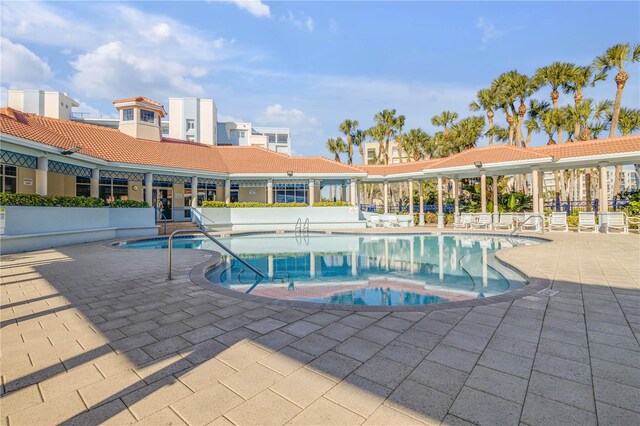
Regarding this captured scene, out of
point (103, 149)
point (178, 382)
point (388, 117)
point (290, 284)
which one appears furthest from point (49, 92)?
point (178, 382)

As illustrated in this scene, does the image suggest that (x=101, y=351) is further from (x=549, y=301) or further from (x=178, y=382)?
(x=549, y=301)

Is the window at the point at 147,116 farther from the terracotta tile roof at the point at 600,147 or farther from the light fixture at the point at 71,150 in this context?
the terracotta tile roof at the point at 600,147

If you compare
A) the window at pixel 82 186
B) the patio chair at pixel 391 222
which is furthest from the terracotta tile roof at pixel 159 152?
the patio chair at pixel 391 222

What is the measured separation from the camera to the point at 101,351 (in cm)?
296

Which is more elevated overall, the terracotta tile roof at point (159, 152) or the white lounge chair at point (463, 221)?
the terracotta tile roof at point (159, 152)

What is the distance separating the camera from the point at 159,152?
66.6 feet

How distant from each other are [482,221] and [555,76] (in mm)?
16424

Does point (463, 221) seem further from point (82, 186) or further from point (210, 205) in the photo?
point (82, 186)

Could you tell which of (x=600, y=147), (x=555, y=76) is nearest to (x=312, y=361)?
(x=600, y=147)

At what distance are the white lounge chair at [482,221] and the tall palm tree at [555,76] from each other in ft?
47.6

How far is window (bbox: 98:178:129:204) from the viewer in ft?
61.3

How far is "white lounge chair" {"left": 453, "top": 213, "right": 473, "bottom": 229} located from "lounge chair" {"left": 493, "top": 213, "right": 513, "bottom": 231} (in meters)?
1.45

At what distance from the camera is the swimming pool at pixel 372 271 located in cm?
612

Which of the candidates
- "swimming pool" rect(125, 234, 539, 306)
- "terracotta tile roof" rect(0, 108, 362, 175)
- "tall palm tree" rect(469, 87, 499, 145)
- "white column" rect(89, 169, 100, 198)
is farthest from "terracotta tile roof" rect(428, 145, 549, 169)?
"white column" rect(89, 169, 100, 198)
